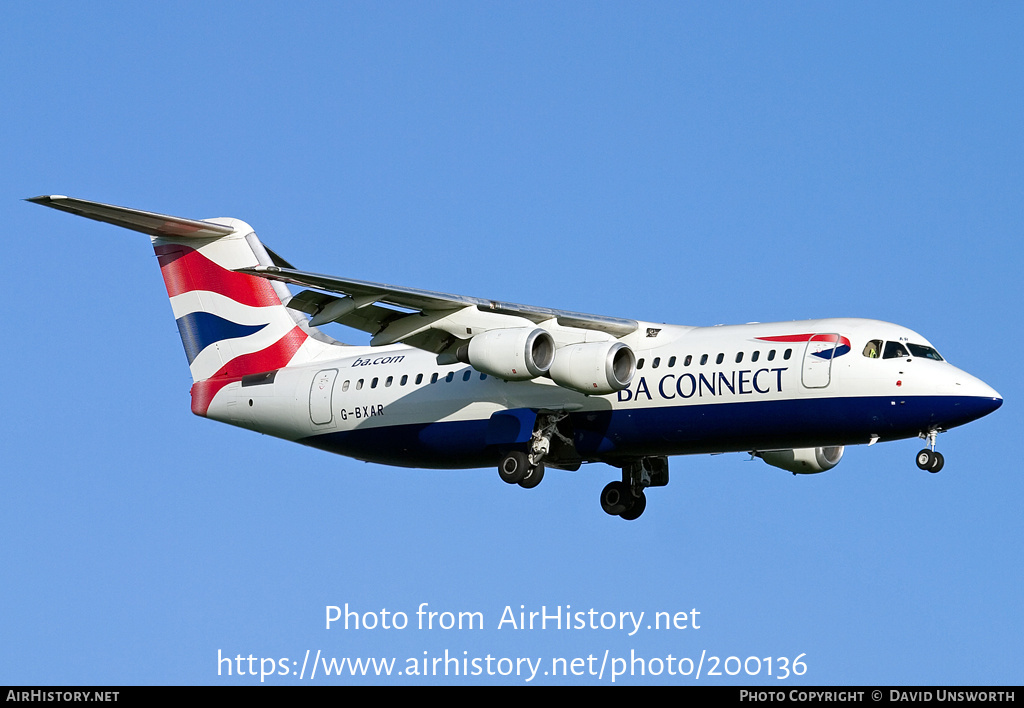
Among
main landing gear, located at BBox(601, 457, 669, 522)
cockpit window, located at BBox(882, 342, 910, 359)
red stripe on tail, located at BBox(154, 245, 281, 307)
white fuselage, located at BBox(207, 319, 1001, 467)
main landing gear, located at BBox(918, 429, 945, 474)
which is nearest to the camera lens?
main landing gear, located at BBox(918, 429, 945, 474)

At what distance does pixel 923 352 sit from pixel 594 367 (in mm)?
3968

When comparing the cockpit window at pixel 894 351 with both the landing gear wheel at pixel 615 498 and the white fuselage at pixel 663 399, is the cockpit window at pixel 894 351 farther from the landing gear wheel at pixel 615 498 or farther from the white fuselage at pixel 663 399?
the landing gear wheel at pixel 615 498

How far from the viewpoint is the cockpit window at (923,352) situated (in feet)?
65.3

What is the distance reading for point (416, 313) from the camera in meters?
21.5

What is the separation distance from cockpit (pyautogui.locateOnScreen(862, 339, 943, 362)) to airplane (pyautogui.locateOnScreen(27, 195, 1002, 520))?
0.08 ft

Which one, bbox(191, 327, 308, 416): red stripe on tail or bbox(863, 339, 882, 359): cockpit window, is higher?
bbox(191, 327, 308, 416): red stripe on tail

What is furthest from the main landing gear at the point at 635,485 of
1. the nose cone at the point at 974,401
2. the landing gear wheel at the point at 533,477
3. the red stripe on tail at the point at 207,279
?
the red stripe on tail at the point at 207,279

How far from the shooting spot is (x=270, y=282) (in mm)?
24719

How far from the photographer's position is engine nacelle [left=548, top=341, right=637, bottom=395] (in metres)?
20.3

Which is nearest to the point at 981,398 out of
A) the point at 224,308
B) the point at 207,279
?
the point at 224,308

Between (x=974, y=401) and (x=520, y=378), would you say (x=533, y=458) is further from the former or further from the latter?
(x=974, y=401)

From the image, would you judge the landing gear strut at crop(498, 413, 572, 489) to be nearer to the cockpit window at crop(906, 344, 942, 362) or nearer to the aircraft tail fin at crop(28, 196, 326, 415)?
the aircraft tail fin at crop(28, 196, 326, 415)

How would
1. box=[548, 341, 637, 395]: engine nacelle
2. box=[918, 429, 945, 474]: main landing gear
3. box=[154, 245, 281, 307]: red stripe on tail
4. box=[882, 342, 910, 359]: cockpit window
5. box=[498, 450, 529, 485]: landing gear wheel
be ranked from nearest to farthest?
box=[918, 429, 945, 474]: main landing gear < box=[882, 342, 910, 359]: cockpit window < box=[548, 341, 637, 395]: engine nacelle < box=[498, 450, 529, 485]: landing gear wheel < box=[154, 245, 281, 307]: red stripe on tail

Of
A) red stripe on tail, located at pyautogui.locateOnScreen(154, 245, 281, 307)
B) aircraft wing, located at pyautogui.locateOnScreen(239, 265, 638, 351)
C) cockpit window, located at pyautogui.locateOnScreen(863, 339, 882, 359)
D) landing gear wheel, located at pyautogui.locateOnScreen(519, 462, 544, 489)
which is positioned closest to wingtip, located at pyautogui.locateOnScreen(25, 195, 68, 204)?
aircraft wing, located at pyautogui.locateOnScreen(239, 265, 638, 351)
